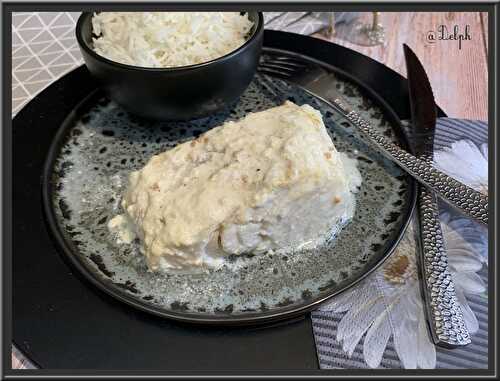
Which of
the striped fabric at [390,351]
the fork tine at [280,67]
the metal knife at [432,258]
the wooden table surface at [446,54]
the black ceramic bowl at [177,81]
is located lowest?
the striped fabric at [390,351]

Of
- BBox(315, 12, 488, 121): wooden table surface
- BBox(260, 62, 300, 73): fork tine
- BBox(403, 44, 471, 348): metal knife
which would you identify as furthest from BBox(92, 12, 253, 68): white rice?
BBox(315, 12, 488, 121): wooden table surface

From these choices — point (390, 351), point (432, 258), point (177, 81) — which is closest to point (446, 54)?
point (432, 258)

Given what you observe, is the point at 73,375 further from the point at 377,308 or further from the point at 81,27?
the point at 81,27

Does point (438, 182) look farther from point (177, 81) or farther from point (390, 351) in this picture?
point (177, 81)

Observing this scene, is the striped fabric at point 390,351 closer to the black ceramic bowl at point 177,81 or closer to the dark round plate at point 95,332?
the dark round plate at point 95,332

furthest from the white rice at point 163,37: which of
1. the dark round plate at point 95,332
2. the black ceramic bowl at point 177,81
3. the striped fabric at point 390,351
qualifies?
the striped fabric at point 390,351

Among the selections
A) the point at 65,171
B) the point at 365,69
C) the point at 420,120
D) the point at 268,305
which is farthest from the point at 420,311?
the point at 65,171
